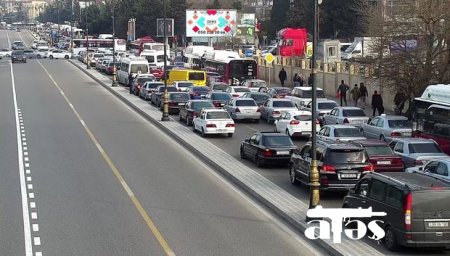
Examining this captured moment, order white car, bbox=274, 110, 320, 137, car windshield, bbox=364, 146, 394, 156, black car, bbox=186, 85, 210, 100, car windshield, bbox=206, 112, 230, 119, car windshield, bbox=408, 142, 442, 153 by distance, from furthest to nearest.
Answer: black car, bbox=186, 85, 210, 100
car windshield, bbox=206, 112, 230, 119
white car, bbox=274, 110, 320, 137
car windshield, bbox=408, 142, 442, 153
car windshield, bbox=364, 146, 394, 156

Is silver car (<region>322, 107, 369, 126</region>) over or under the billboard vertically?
under

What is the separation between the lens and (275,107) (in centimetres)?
4475

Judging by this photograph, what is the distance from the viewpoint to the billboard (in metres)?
98.3

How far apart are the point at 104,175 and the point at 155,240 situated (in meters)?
9.17

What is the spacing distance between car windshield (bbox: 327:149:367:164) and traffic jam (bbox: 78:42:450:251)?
27 mm

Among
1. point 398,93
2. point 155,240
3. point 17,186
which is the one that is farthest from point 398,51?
point 155,240

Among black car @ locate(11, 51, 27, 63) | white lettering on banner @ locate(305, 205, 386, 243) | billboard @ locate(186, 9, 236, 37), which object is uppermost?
billboard @ locate(186, 9, 236, 37)

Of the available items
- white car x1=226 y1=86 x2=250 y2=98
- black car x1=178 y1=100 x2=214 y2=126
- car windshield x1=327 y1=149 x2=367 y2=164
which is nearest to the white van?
white car x1=226 y1=86 x2=250 y2=98

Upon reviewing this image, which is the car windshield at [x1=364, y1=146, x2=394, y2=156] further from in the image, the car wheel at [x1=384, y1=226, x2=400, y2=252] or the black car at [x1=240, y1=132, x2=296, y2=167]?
the car wheel at [x1=384, y1=226, x2=400, y2=252]

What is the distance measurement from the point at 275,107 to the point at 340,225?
25.6m

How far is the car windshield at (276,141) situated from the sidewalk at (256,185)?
1.12 metres

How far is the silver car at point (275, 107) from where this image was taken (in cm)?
4409

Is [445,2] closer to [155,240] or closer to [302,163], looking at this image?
[302,163]

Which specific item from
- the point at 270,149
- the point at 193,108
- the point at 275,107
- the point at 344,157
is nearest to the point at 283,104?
the point at 275,107
